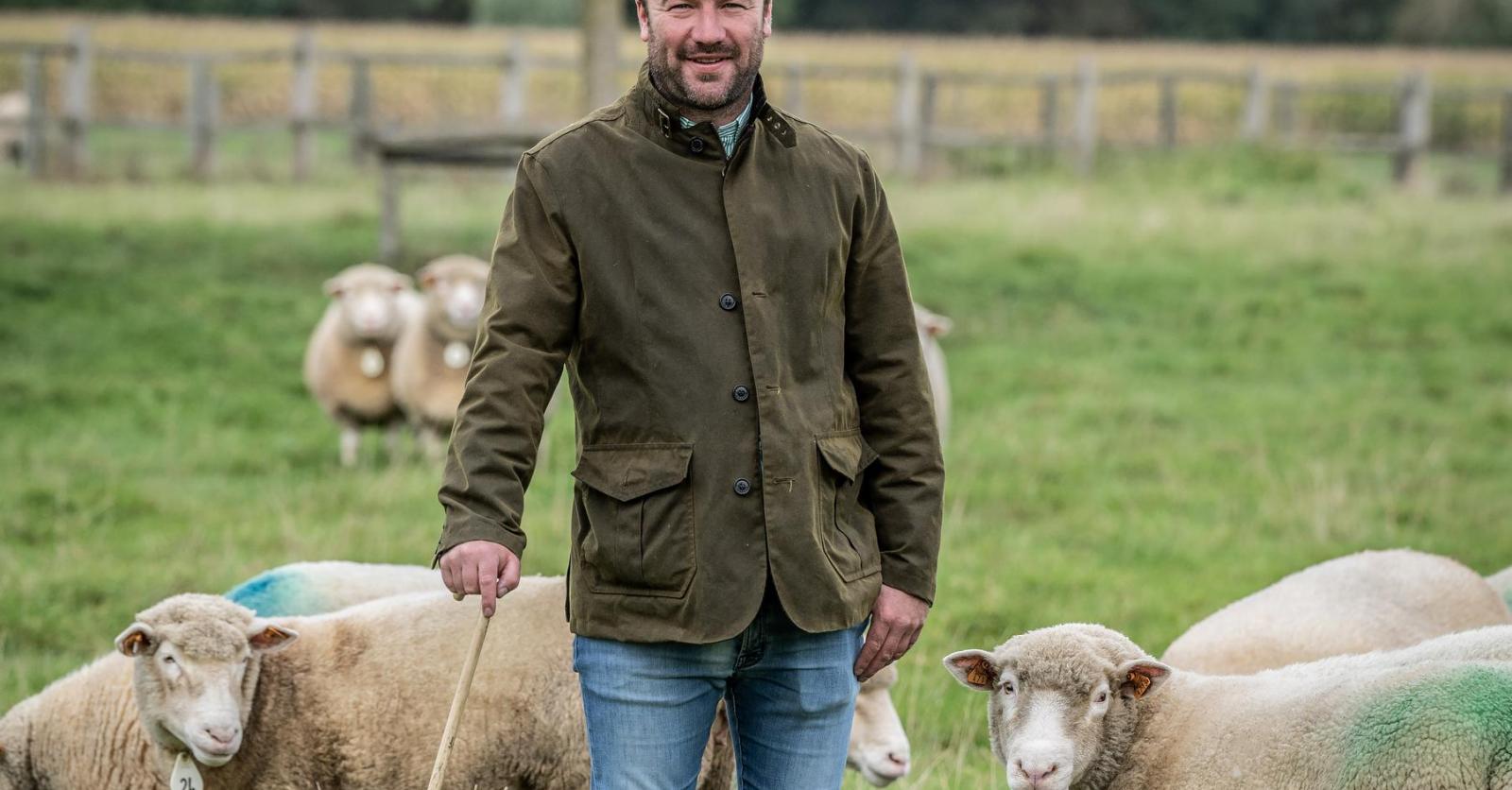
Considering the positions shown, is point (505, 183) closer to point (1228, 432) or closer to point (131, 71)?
point (1228, 432)

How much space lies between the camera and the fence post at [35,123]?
67.3 ft

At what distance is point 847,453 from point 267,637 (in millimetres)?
1946

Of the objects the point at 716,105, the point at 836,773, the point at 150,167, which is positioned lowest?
the point at 150,167

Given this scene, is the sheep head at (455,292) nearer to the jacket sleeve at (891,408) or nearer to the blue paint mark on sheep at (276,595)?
the blue paint mark on sheep at (276,595)

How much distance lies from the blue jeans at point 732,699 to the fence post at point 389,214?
1112 centimetres

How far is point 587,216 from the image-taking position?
314 centimetres

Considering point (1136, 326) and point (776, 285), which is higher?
point (776, 285)

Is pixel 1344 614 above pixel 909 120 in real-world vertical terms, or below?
above

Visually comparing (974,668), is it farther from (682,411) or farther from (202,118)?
(202,118)

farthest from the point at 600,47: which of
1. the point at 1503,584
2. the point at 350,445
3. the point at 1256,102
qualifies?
the point at 1256,102

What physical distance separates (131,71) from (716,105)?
30303 mm

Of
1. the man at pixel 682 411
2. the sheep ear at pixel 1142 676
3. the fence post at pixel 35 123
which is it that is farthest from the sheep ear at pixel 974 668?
the fence post at pixel 35 123

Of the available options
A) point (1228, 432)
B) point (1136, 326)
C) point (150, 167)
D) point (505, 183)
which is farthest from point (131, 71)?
point (1228, 432)

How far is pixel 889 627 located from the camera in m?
3.31
